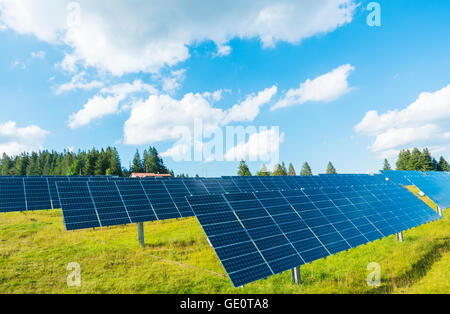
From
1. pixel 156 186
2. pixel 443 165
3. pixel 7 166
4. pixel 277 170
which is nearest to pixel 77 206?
pixel 156 186

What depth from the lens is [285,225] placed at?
9125mm

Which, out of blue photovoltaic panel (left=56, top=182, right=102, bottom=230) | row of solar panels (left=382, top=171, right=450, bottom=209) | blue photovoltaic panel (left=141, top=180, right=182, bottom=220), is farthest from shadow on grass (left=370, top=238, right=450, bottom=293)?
blue photovoltaic panel (left=56, top=182, right=102, bottom=230)

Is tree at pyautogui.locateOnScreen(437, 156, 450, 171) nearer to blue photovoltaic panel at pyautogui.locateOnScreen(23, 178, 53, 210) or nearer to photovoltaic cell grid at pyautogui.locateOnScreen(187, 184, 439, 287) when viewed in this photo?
photovoltaic cell grid at pyautogui.locateOnScreen(187, 184, 439, 287)

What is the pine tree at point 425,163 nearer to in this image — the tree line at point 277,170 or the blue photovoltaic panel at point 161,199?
the tree line at point 277,170

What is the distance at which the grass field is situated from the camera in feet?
31.3

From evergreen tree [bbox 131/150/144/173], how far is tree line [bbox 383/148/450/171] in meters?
99.9

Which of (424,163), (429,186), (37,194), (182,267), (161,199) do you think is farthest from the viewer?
(424,163)

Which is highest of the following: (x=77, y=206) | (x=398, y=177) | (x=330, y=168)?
(x=330, y=168)

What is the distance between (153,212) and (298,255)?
1075cm

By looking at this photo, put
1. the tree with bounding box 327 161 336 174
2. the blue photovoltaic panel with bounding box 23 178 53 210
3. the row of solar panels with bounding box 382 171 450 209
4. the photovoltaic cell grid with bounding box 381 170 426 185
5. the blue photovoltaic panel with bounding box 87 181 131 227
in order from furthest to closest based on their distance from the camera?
1. the tree with bounding box 327 161 336 174
2. the photovoltaic cell grid with bounding box 381 170 426 185
3. the row of solar panels with bounding box 382 171 450 209
4. the blue photovoltaic panel with bounding box 23 178 53 210
5. the blue photovoltaic panel with bounding box 87 181 131 227

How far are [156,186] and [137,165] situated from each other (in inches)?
3299

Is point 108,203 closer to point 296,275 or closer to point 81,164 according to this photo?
point 296,275

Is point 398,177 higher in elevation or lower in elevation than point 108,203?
higher
